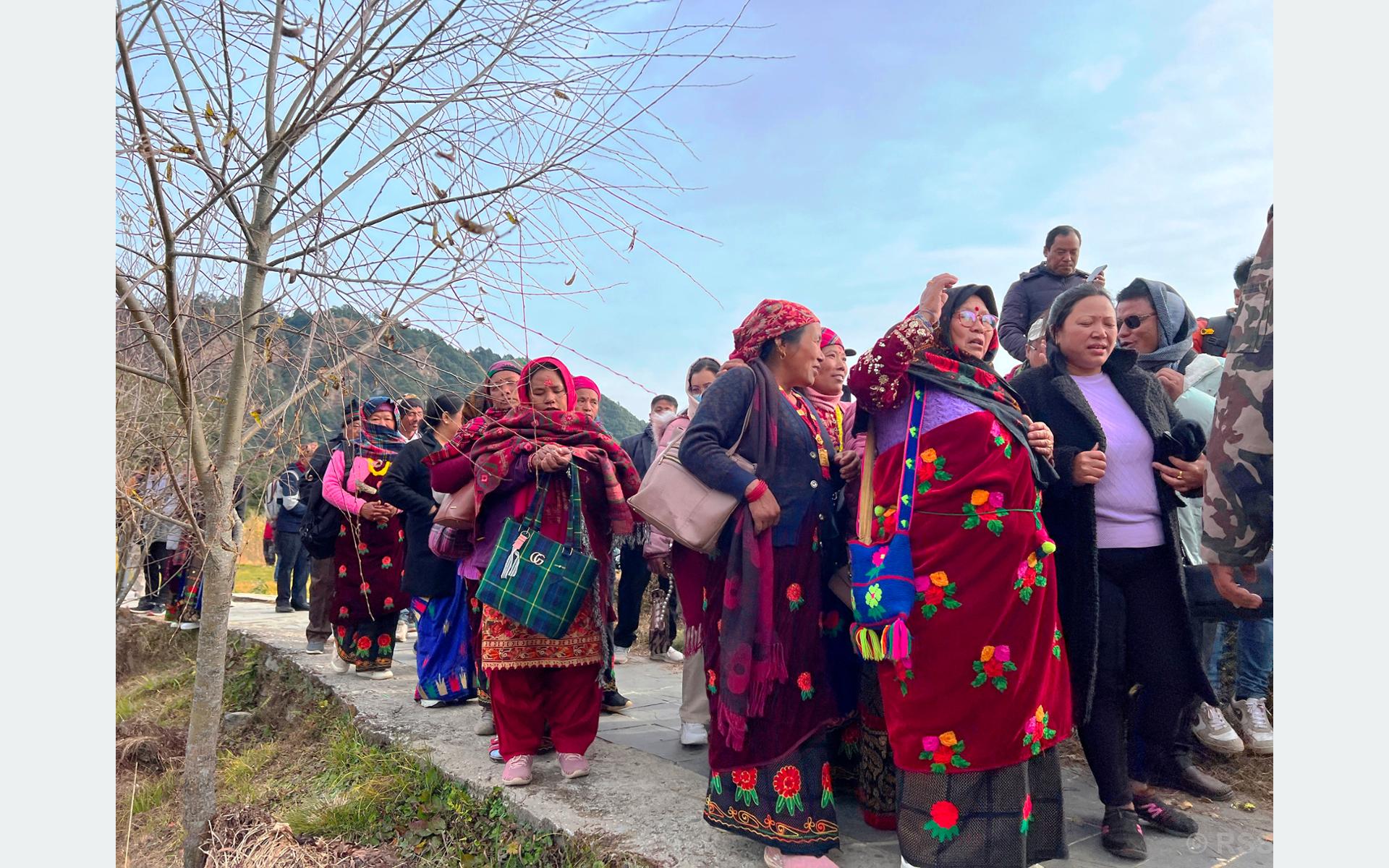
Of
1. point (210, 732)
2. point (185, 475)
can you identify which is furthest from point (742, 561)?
point (185, 475)

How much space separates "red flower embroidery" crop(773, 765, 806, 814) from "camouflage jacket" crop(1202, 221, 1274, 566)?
151 centimetres

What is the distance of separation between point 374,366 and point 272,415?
1.40 feet

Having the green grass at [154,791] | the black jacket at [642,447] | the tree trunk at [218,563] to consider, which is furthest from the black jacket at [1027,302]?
the green grass at [154,791]

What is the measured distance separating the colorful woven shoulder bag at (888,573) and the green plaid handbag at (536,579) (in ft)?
4.34

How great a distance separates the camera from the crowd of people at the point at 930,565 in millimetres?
2365

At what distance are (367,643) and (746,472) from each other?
4.22 meters

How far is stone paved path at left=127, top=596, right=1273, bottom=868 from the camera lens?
8.86 ft

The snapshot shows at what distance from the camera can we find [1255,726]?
358 cm

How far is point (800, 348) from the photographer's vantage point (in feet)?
9.93

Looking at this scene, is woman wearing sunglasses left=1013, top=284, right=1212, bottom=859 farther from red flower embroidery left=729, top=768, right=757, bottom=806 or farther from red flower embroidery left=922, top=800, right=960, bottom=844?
red flower embroidery left=729, top=768, right=757, bottom=806

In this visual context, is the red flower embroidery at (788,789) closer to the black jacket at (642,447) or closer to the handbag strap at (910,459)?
the handbag strap at (910,459)

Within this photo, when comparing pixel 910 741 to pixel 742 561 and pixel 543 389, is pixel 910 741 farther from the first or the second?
pixel 543 389

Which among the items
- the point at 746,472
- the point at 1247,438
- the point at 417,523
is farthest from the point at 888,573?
the point at 417,523

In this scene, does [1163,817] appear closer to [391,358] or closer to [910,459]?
[910,459]
